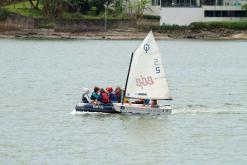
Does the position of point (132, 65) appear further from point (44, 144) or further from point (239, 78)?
point (239, 78)

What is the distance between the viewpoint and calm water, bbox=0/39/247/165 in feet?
153

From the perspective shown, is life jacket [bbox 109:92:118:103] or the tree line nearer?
life jacket [bbox 109:92:118:103]

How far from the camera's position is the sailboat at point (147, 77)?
2276 inches

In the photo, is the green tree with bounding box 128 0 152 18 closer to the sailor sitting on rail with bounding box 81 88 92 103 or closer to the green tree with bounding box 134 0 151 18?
the green tree with bounding box 134 0 151 18

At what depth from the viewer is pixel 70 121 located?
56.3 meters

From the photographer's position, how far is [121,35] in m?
143

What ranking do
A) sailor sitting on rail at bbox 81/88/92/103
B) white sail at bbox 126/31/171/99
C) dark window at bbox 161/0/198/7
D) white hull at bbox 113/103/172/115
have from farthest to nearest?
dark window at bbox 161/0/198/7
white sail at bbox 126/31/171/99
sailor sitting on rail at bbox 81/88/92/103
white hull at bbox 113/103/172/115

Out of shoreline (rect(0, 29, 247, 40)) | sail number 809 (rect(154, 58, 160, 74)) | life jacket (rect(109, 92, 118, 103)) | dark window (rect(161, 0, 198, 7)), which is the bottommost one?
shoreline (rect(0, 29, 247, 40))

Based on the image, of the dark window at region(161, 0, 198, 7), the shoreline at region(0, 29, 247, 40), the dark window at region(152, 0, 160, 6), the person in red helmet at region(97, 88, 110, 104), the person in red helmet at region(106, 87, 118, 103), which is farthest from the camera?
the dark window at region(152, 0, 160, 6)

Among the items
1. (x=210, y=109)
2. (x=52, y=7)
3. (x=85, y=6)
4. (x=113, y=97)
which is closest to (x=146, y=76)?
(x=113, y=97)

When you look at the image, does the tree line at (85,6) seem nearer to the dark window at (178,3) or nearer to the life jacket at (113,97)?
the dark window at (178,3)

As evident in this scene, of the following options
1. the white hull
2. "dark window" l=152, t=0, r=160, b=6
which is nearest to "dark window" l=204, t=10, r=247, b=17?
"dark window" l=152, t=0, r=160, b=6

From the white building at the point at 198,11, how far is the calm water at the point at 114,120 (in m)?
41.7

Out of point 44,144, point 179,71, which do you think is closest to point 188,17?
point 179,71
